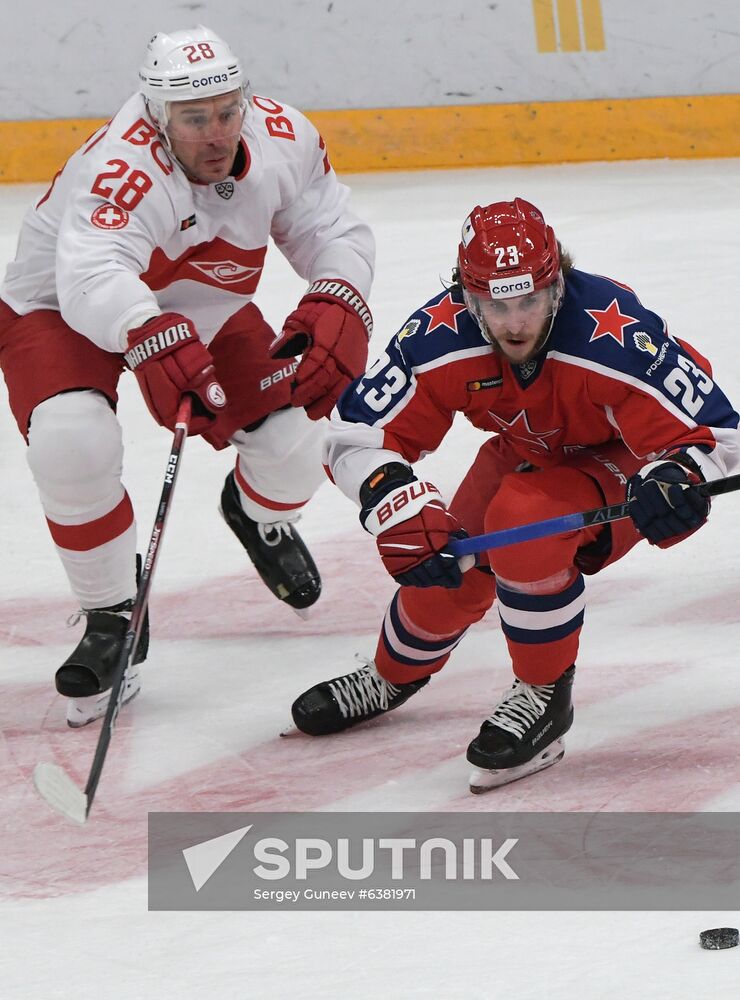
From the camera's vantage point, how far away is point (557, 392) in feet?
7.63

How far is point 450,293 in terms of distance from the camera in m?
2.40

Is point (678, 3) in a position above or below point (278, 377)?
below

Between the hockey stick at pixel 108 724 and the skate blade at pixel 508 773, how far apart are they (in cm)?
57

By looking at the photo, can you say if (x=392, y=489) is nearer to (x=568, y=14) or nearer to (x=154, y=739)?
(x=154, y=739)

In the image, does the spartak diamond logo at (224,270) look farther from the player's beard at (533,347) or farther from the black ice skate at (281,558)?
the player's beard at (533,347)

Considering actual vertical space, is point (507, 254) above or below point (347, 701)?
above

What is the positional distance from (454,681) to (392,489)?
60 cm

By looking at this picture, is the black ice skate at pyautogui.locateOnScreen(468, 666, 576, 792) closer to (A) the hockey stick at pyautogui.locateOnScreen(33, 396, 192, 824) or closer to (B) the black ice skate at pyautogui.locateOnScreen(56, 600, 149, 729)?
(A) the hockey stick at pyautogui.locateOnScreen(33, 396, 192, 824)

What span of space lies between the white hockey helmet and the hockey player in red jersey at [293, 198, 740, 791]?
1.91ft

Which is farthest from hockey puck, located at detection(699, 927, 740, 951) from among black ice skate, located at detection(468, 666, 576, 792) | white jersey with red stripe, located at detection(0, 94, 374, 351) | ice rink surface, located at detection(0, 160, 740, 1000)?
white jersey with red stripe, located at detection(0, 94, 374, 351)

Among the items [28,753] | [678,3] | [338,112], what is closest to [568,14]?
[678,3]

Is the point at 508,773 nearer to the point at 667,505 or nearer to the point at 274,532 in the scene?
the point at 667,505

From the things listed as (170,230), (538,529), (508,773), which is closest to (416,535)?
(538,529)

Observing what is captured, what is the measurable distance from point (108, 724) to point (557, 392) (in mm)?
854
